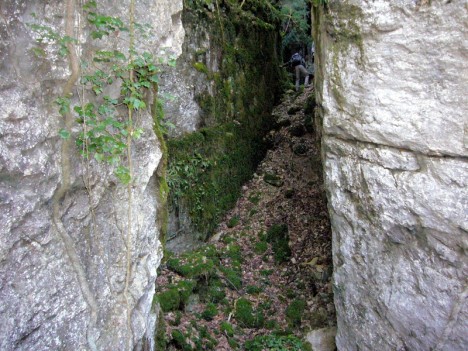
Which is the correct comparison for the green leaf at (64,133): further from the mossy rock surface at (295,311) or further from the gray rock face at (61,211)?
the mossy rock surface at (295,311)

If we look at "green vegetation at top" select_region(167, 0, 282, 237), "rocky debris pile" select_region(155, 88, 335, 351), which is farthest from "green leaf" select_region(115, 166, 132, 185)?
"green vegetation at top" select_region(167, 0, 282, 237)

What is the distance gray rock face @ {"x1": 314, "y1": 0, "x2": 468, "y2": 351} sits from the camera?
13.3ft

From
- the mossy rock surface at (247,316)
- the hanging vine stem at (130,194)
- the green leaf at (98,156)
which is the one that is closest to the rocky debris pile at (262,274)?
the mossy rock surface at (247,316)

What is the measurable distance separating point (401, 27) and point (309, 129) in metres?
5.43

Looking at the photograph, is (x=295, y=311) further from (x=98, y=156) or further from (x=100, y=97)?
(x=100, y=97)

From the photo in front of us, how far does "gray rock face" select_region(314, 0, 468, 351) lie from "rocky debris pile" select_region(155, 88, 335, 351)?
1163 mm

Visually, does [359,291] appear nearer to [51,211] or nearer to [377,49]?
[377,49]

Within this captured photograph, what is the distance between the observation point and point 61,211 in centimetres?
303

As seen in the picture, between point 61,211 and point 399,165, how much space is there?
3.48 m

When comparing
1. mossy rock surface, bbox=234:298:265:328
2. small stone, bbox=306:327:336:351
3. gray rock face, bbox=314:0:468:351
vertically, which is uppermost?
gray rock face, bbox=314:0:468:351

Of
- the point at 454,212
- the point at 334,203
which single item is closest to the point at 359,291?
the point at 334,203

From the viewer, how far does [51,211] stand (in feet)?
9.68

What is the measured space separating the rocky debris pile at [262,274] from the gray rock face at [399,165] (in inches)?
45.8

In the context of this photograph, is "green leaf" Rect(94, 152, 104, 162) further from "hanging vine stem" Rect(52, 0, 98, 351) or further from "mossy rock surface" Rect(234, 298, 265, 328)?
"mossy rock surface" Rect(234, 298, 265, 328)
